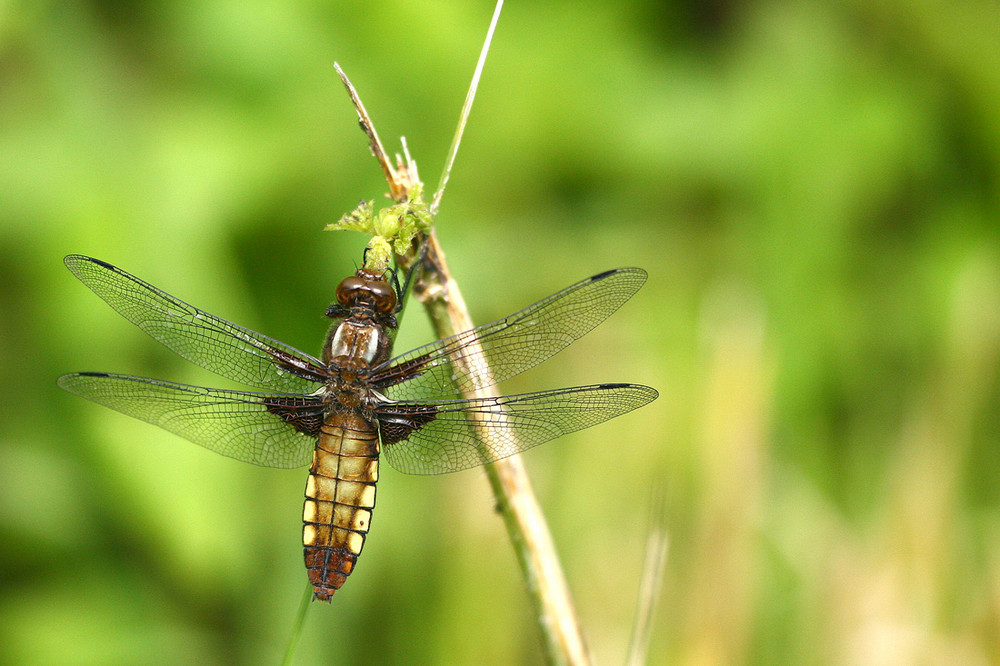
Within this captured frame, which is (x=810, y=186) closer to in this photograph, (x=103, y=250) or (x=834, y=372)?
(x=834, y=372)

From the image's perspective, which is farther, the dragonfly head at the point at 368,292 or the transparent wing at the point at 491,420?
the dragonfly head at the point at 368,292

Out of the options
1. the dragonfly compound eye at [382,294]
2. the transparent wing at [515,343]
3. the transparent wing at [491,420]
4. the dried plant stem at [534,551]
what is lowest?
the dried plant stem at [534,551]

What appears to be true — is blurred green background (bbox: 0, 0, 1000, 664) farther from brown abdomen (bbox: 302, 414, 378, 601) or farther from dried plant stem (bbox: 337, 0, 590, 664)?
brown abdomen (bbox: 302, 414, 378, 601)

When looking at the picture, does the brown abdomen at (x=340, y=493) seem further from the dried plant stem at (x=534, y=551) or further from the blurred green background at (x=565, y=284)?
the blurred green background at (x=565, y=284)

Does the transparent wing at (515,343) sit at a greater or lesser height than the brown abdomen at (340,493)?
greater

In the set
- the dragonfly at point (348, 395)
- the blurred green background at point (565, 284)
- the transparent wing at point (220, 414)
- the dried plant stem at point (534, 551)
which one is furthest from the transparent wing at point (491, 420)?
the blurred green background at point (565, 284)

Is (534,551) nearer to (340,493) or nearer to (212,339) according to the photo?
(340,493)
